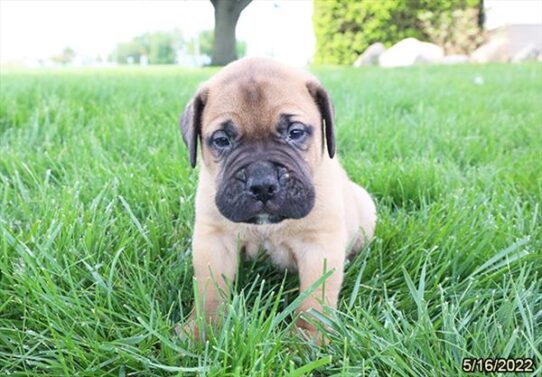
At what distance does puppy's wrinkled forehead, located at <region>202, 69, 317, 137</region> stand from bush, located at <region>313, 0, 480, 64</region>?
20522 mm

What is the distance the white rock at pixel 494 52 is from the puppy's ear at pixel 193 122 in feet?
65.4

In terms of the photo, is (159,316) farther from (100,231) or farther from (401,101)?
(401,101)

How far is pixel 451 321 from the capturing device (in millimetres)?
1981

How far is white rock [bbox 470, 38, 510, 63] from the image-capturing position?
67.8ft

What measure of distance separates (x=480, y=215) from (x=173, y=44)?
41022 millimetres

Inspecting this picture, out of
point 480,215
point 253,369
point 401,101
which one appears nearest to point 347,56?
point 401,101

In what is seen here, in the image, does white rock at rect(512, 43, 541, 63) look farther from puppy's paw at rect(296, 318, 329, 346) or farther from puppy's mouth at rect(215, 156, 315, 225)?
puppy's paw at rect(296, 318, 329, 346)

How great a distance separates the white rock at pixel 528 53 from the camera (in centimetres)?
2042

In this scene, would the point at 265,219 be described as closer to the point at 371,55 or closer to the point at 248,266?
the point at 248,266

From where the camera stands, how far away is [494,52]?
2080 centimetres

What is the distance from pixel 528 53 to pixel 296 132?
21.1 m

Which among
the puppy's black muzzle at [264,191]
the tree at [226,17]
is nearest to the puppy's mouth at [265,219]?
the puppy's black muzzle at [264,191]

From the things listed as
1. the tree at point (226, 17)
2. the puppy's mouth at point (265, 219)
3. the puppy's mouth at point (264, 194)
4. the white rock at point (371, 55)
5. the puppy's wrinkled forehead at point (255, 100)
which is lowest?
the white rock at point (371, 55)

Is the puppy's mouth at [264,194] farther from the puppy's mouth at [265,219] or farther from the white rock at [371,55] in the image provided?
the white rock at [371,55]
